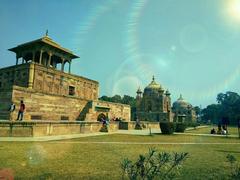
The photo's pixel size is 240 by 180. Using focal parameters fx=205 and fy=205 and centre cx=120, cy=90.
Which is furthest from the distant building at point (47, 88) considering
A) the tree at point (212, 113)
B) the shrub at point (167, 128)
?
the tree at point (212, 113)

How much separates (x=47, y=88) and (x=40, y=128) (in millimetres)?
11537

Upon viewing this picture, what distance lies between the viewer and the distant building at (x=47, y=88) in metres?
20.7

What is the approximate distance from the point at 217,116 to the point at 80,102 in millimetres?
97260

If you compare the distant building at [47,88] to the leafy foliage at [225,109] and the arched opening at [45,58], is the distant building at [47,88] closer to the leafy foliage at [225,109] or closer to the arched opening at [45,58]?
the arched opening at [45,58]

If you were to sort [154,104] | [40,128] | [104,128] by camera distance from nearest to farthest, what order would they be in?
[40,128], [104,128], [154,104]

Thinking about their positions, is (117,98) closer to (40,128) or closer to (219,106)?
(219,106)

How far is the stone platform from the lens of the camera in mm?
14142

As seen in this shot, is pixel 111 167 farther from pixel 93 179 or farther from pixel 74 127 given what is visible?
pixel 74 127

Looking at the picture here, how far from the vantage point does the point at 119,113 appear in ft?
121

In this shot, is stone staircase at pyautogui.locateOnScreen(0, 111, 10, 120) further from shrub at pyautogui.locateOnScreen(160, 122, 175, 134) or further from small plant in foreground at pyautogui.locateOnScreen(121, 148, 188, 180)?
small plant in foreground at pyautogui.locateOnScreen(121, 148, 188, 180)

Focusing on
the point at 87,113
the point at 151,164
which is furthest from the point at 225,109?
the point at 151,164

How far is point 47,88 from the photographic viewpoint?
86.5ft

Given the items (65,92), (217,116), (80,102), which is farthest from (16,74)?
(217,116)

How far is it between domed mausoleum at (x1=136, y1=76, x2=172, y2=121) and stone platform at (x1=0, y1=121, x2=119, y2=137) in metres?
47.7
